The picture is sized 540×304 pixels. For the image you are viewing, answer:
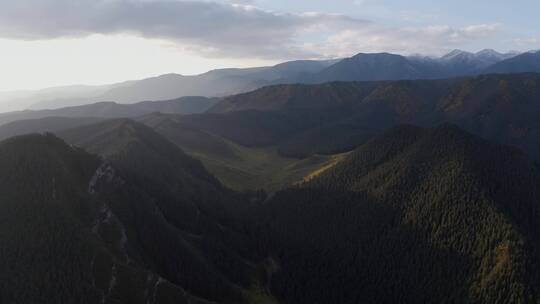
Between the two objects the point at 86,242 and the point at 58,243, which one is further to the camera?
the point at 86,242

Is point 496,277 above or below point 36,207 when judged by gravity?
below

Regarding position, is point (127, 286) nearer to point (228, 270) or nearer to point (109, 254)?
point (109, 254)

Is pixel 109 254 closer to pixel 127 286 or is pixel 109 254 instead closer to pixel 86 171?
pixel 127 286

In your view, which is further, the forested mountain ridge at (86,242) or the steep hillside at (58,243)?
the forested mountain ridge at (86,242)

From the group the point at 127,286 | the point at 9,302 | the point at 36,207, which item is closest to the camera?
the point at 9,302

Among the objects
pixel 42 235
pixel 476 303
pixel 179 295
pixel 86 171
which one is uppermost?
pixel 86 171

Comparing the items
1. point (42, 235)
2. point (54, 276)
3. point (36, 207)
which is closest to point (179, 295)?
point (54, 276)

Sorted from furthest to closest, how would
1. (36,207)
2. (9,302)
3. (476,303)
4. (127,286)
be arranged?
(476,303), (36,207), (127,286), (9,302)

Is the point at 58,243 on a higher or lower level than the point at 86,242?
higher

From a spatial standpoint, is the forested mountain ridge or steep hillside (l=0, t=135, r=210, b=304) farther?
the forested mountain ridge

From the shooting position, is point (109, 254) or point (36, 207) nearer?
point (109, 254)
